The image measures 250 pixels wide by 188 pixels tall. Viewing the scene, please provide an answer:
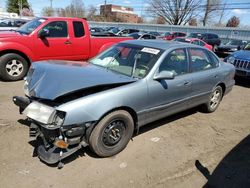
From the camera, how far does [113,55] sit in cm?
455

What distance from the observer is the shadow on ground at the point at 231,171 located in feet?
10.7

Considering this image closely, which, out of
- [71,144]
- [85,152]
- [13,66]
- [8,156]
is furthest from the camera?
[13,66]

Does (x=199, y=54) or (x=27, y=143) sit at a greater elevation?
(x=199, y=54)

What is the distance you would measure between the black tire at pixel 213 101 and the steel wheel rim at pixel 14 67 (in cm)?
511

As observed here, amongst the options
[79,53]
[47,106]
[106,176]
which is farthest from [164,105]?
[79,53]

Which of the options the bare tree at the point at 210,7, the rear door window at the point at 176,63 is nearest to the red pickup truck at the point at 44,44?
the rear door window at the point at 176,63

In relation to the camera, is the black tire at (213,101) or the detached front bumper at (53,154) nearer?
the detached front bumper at (53,154)

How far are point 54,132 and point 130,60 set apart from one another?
1861 millimetres

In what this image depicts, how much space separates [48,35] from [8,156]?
484cm

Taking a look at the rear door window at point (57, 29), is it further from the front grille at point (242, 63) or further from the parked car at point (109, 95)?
the front grille at point (242, 63)

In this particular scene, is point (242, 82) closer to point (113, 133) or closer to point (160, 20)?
point (113, 133)

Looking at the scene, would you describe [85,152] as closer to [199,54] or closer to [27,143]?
[27,143]

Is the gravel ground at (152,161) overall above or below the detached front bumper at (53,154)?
below

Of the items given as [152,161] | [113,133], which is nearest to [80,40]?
[113,133]
